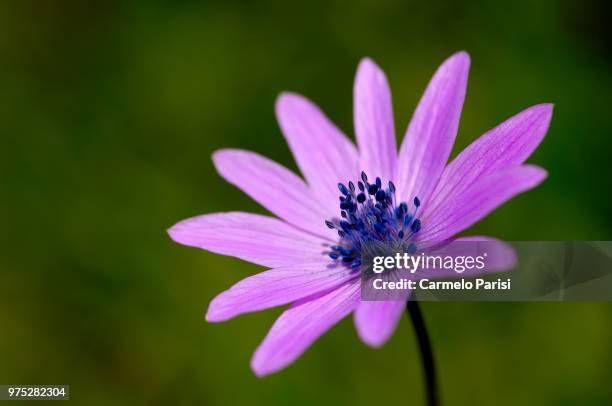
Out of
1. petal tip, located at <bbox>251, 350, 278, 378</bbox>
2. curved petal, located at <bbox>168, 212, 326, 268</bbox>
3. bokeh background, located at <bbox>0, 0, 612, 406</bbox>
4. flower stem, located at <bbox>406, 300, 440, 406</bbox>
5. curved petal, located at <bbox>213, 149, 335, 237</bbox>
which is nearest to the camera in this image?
petal tip, located at <bbox>251, 350, 278, 378</bbox>

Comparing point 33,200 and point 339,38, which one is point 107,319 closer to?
point 33,200

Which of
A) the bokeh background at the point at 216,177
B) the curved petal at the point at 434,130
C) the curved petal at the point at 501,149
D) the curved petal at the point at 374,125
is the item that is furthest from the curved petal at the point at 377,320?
the bokeh background at the point at 216,177

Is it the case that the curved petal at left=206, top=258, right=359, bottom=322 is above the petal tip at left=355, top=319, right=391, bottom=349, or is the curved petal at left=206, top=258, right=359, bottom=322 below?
above

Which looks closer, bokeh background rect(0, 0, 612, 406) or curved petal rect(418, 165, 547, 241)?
curved petal rect(418, 165, 547, 241)

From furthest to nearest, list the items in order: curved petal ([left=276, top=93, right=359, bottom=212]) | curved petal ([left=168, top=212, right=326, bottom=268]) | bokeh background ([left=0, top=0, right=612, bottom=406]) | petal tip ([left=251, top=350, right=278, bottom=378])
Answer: bokeh background ([left=0, top=0, right=612, bottom=406])
curved petal ([left=276, top=93, right=359, bottom=212])
curved petal ([left=168, top=212, right=326, bottom=268])
petal tip ([left=251, top=350, right=278, bottom=378])

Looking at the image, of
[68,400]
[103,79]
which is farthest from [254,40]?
[68,400]

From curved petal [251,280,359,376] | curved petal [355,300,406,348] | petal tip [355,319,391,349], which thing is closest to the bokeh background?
curved petal [251,280,359,376]

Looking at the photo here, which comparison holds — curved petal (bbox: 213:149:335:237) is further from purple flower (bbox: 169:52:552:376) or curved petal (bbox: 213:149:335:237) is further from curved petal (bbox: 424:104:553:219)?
curved petal (bbox: 424:104:553:219)
